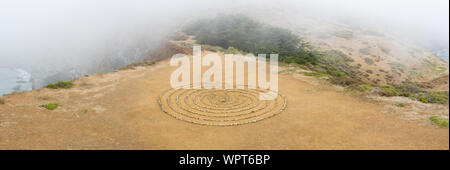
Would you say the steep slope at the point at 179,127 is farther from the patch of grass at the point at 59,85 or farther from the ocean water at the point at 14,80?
the ocean water at the point at 14,80

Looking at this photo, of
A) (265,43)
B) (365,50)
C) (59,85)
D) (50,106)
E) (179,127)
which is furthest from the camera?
(365,50)

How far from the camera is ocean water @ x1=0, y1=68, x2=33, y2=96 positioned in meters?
47.1

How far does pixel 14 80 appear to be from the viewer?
5322 cm

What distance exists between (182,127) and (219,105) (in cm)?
457

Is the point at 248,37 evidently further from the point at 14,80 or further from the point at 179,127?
the point at 14,80

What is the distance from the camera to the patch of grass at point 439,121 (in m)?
14.8

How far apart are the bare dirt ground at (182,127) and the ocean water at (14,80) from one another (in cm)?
3521

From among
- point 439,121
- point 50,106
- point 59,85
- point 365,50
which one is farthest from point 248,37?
point 50,106

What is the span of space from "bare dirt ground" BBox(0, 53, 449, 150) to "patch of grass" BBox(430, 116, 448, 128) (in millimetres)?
465

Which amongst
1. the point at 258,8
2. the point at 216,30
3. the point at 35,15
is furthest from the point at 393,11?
the point at 35,15

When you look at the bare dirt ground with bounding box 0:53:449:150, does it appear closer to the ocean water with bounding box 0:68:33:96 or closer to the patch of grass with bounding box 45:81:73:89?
the patch of grass with bounding box 45:81:73:89

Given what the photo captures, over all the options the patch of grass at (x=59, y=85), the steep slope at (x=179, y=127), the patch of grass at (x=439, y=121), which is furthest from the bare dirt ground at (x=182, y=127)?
the patch of grass at (x=59, y=85)

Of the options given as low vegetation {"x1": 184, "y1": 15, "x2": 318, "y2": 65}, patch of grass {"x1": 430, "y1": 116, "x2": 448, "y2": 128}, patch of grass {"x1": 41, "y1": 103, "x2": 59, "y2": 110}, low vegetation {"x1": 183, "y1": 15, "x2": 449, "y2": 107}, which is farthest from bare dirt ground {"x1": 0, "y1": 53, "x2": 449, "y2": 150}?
low vegetation {"x1": 184, "y1": 15, "x2": 318, "y2": 65}

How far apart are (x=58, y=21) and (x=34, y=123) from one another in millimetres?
76112
